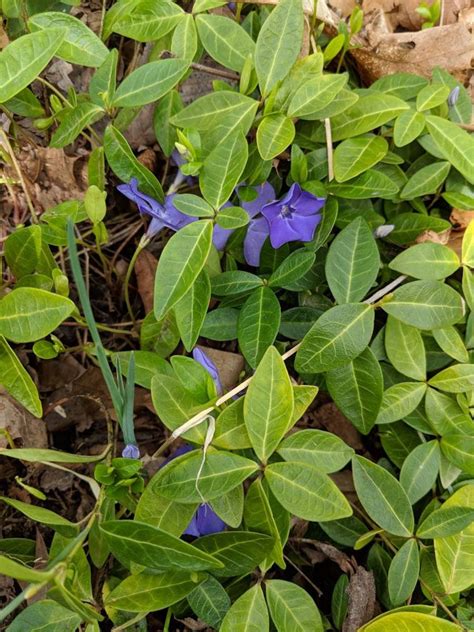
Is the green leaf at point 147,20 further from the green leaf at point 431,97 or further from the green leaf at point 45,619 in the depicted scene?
the green leaf at point 45,619

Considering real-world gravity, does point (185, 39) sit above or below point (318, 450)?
above

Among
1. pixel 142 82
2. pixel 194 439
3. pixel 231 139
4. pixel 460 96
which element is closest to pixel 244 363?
pixel 194 439

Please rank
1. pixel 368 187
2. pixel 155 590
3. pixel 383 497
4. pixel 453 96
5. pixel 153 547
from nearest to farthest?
1. pixel 153 547
2. pixel 155 590
3. pixel 383 497
4. pixel 368 187
5. pixel 453 96

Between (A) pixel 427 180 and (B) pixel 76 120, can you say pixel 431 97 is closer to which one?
(A) pixel 427 180


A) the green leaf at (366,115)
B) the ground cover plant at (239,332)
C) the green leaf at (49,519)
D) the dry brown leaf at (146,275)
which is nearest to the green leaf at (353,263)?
the ground cover plant at (239,332)

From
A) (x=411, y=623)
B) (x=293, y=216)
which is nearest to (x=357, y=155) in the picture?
(x=293, y=216)

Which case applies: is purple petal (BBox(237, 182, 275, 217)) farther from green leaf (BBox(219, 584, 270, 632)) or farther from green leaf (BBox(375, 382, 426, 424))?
green leaf (BBox(219, 584, 270, 632))

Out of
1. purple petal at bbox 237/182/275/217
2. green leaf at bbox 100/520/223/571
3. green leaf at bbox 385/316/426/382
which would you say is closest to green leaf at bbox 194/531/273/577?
green leaf at bbox 100/520/223/571
